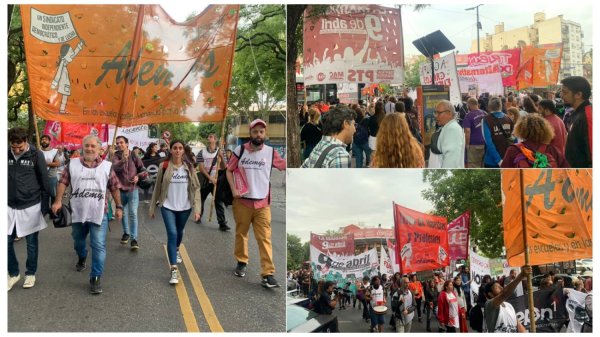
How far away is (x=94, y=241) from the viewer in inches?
169

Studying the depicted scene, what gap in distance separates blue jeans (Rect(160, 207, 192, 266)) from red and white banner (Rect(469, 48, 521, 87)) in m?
5.67

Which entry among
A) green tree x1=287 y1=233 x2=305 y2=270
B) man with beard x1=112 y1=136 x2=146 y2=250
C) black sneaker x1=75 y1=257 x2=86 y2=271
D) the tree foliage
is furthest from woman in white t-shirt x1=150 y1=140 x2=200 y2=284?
the tree foliage

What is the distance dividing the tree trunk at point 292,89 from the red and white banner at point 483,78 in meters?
3.51

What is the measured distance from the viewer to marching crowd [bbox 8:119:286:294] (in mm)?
4273

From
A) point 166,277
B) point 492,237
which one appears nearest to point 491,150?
point 492,237

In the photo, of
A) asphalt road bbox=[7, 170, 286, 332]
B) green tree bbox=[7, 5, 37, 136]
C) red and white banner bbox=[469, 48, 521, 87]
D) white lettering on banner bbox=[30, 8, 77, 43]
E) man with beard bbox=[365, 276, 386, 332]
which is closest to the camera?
asphalt road bbox=[7, 170, 286, 332]

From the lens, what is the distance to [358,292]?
5191mm

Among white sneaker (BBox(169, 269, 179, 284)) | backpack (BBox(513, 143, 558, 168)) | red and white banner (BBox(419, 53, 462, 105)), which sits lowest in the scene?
white sneaker (BBox(169, 269, 179, 284))

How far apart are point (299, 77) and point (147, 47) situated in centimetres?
225

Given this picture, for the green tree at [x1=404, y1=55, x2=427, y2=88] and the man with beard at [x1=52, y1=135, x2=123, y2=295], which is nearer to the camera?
the man with beard at [x1=52, y1=135, x2=123, y2=295]

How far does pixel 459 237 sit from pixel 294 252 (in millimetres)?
2476

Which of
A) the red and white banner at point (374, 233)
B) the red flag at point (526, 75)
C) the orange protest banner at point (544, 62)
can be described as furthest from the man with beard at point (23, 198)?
the red flag at point (526, 75)

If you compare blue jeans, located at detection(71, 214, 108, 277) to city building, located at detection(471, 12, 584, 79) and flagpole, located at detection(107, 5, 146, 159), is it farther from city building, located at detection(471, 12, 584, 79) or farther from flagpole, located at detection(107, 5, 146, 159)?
city building, located at detection(471, 12, 584, 79)

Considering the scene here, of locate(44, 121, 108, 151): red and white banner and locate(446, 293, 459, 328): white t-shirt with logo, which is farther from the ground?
Answer: locate(44, 121, 108, 151): red and white banner
